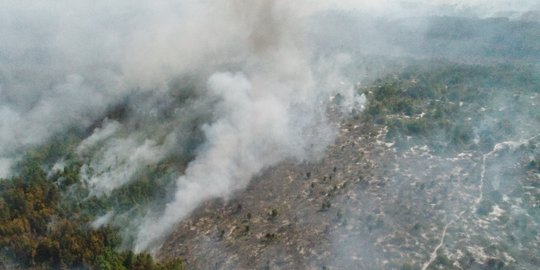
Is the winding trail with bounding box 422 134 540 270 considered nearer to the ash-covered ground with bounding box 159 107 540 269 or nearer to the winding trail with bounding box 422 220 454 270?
the winding trail with bounding box 422 220 454 270

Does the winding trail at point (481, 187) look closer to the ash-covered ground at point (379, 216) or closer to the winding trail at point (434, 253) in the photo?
the winding trail at point (434, 253)

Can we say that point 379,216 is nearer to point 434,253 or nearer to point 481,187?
point 434,253

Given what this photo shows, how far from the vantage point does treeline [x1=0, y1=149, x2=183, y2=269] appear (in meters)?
81.2

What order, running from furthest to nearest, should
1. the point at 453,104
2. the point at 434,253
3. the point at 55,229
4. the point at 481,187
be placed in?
the point at 453,104 → the point at 55,229 → the point at 481,187 → the point at 434,253

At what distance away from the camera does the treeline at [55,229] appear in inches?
3196

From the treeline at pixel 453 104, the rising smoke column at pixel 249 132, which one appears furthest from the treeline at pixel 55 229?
the treeline at pixel 453 104

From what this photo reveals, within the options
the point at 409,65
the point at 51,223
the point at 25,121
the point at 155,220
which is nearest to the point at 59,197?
the point at 51,223

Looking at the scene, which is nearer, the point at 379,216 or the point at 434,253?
the point at 434,253

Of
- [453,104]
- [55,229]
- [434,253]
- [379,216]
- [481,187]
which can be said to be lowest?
[434,253]

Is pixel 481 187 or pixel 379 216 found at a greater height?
pixel 379 216

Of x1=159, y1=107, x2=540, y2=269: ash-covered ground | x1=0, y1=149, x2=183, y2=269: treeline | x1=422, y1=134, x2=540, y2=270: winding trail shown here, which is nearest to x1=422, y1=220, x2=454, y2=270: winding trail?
x1=422, y1=134, x2=540, y2=270: winding trail

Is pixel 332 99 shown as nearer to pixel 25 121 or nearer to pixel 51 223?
pixel 51 223

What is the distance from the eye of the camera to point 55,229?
9269 cm

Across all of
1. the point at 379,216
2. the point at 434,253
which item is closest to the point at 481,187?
the point at 379,216
